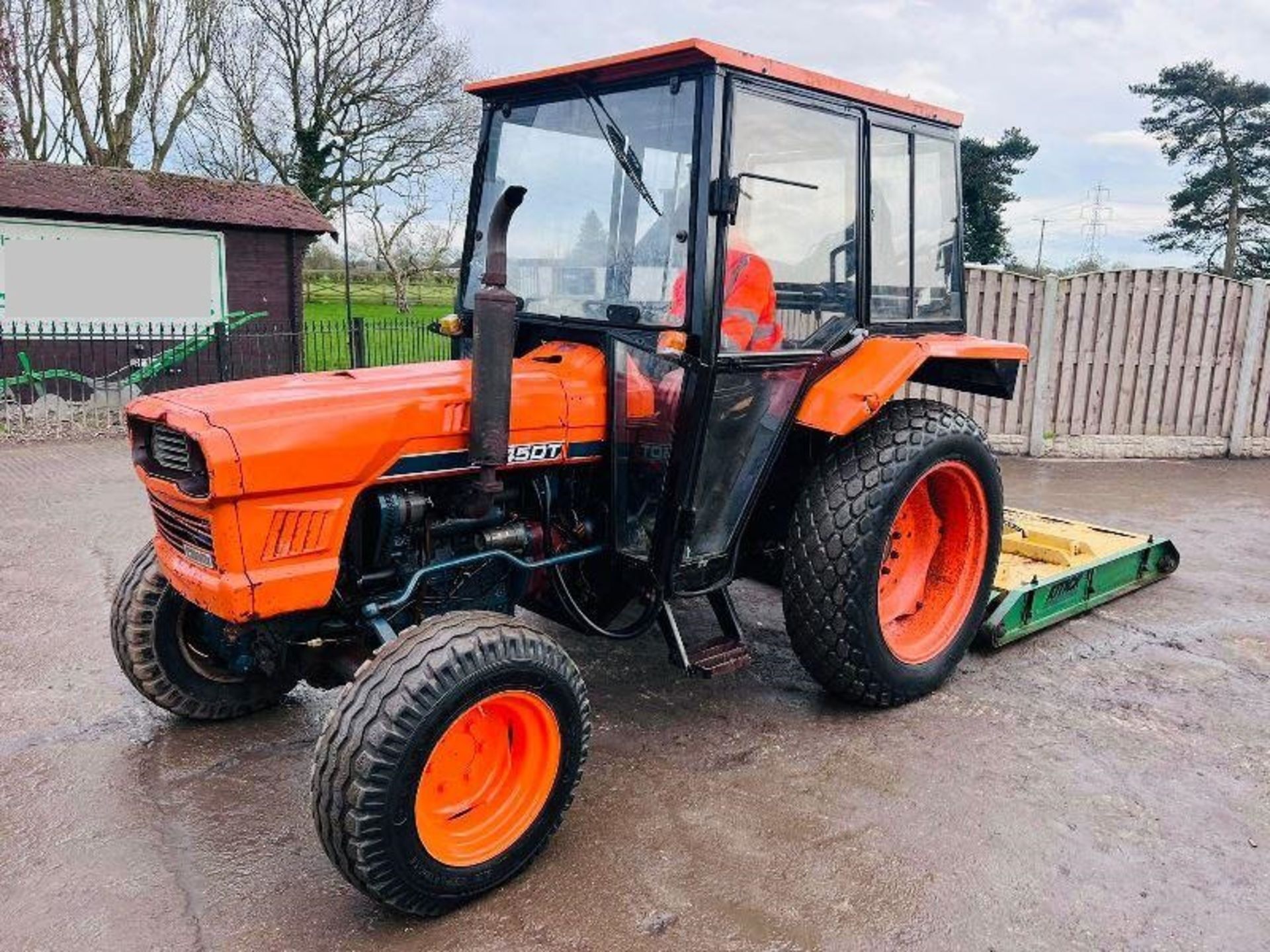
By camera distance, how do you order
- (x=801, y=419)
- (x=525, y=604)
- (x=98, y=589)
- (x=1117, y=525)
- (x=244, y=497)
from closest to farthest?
(x=244, y=497), (x=801, y=419), (x=525, y=604), (x=98, y=589), (x=1117, y=525)

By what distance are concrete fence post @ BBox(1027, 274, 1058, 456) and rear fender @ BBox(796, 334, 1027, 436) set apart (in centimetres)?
474

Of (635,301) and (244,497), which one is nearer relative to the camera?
(244,497)

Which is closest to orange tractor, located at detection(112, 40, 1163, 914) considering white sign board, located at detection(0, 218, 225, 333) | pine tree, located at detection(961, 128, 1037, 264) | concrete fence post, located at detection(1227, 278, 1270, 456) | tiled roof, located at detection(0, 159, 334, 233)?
concrete fence post, located at detection(1227, 278, 1270, 456)

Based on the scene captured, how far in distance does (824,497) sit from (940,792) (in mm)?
1055

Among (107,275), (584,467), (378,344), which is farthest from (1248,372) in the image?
(107,275)

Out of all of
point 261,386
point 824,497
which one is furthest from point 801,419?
point 261,386

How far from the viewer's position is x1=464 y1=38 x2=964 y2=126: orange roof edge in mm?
3039

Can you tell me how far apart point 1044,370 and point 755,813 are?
6.81m

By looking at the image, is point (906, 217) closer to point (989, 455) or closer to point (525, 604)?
point (989, 455)

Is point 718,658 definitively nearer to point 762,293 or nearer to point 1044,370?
point 762,293

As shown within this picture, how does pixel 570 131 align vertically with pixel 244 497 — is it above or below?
above

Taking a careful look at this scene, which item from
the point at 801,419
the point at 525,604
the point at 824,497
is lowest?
the point at 525,604

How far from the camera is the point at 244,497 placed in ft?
8.50

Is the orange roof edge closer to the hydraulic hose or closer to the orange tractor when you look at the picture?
the orange tractor
